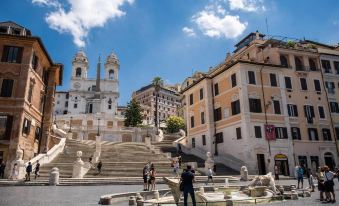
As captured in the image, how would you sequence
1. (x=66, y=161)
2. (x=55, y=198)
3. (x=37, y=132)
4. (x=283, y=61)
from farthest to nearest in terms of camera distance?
(x=283, y=61) → (x=37, y=132) → (x=66, y=161) → (x=55, y=198)

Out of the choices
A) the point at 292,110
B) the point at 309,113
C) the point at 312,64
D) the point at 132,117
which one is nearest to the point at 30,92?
the point at 292,110

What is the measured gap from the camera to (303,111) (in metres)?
34.0

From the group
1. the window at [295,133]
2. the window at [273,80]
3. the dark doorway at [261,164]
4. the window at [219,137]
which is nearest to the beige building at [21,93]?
the window at [219,137]

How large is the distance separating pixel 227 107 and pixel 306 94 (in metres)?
10.3

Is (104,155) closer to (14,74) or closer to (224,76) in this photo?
(14,74)

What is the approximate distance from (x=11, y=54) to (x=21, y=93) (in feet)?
14.3

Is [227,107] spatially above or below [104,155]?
above

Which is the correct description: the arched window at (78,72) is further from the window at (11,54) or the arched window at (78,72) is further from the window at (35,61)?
the window at (11,54)

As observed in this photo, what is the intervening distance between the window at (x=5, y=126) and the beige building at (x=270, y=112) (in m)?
22.2

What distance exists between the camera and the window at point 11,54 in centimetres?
2767

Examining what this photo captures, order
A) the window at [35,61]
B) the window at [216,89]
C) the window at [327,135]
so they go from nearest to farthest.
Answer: the window at [35,61]
the window at [327,135]
the window at [216,89]

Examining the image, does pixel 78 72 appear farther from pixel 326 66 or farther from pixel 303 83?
pixel 326 66

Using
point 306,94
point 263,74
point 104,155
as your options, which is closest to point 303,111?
point 306,94

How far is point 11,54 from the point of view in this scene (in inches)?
1097
